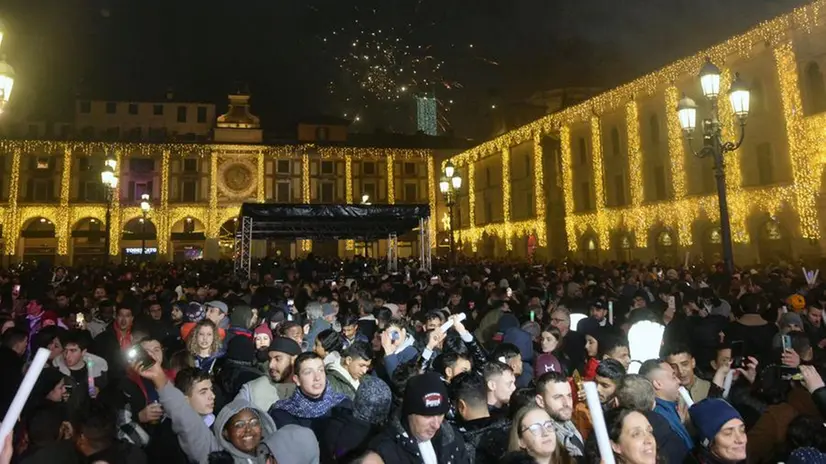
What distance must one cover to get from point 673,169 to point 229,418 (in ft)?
100

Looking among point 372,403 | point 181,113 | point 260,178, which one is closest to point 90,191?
point 181,113

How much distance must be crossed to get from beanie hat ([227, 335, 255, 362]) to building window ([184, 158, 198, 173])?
51929mm

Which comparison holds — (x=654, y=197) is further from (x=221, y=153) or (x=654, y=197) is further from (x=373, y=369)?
(x=221, y=153)

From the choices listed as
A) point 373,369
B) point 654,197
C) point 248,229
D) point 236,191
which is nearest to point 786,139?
point 654,197

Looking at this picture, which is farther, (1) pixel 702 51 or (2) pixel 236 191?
(2) pixel 236 191

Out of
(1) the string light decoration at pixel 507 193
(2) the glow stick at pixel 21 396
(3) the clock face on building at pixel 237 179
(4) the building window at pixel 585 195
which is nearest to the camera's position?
(2) the glow stick at pixel 21 396

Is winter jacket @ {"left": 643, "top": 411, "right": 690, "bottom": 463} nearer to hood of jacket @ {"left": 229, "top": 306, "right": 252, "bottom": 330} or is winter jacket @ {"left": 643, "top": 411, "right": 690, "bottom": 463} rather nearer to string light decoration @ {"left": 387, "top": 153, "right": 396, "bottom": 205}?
hood of jacket @ {"left": 229, "top": 306, "right": 252, "bottom": 330}

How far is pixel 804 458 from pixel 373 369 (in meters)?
4.30

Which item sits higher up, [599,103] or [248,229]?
[599,103]

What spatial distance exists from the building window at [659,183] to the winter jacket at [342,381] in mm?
29749

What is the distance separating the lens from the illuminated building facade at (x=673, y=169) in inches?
894

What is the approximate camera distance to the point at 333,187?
57.5 meters

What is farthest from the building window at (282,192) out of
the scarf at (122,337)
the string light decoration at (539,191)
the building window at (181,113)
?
the scarf at (122,337)

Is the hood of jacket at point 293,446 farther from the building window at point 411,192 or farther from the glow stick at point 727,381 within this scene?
the building window at point 411,192
